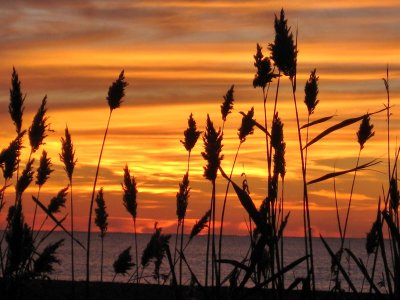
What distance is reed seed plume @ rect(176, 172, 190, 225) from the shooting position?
6.61m

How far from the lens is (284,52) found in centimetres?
339

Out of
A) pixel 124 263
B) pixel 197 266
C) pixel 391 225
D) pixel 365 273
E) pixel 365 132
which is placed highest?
pixel 365 132

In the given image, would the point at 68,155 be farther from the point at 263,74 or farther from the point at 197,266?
the point at 197,266

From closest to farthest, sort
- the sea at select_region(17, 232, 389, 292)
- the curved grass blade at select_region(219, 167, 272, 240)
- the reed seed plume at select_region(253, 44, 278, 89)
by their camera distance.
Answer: the curved grass blade at select_region(219, 167, 272, 240), the reed seed plume at select_region(253, 44, 278, 89), the sea at select_region(17, 232, 389, 292)

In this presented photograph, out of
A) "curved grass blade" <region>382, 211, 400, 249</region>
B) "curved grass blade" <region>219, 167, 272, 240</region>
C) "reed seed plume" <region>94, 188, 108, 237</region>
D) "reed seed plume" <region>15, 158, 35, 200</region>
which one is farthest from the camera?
"reed seed plume" <region>94, 188, 108, 237</region>

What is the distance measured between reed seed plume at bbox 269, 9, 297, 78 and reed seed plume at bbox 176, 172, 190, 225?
3.28 meters

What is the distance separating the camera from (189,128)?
6.34 meters

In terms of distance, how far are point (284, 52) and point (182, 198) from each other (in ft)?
11.7

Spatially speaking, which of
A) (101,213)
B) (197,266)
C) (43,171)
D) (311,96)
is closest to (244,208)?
(311,96)

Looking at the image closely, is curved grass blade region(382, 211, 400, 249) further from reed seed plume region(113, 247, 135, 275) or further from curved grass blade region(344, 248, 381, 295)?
reed seed plume region(113, 247, 135, 275)

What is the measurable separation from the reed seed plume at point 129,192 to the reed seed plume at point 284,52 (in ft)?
11.2

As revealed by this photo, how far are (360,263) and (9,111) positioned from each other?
2459mm

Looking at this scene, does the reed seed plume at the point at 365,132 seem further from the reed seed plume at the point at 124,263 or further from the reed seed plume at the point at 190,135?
the reed seed plume at the point at 124,263

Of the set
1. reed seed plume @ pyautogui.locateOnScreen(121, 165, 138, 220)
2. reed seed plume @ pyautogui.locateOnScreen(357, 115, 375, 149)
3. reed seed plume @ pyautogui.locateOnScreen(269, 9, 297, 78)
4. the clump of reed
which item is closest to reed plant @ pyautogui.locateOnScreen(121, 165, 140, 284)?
reed seed plume @ pyautogui.locateOnScreen(121, 165, 138, 220)
